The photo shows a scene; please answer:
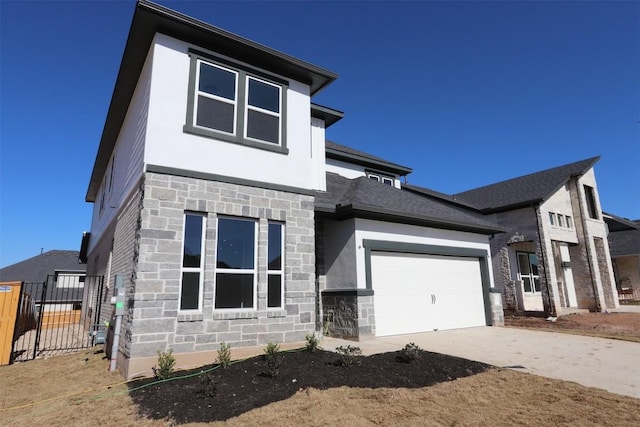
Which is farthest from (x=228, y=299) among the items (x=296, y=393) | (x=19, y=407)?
(x=19, y=407)

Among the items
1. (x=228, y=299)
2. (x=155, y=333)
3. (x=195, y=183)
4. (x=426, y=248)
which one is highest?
(x=195, y=183)

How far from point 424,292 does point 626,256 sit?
87.8 feet

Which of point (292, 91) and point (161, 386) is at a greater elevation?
point (292, 91)

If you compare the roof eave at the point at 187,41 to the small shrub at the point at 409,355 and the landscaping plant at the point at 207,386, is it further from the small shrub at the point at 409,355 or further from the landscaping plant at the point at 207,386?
the small shrub at the point at 409,355

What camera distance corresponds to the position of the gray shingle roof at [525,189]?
19906mm

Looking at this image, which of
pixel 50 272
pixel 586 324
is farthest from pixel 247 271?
pixel 50 272

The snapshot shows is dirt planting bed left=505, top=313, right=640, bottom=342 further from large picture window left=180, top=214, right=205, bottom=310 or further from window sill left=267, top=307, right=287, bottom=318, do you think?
large picture window left=180, top=214, right=205, bottom=310

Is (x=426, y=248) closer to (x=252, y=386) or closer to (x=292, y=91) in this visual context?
(x=292, y=91)

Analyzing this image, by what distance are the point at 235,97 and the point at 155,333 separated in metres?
5.66

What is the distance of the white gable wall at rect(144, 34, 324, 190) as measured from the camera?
773 centimetres

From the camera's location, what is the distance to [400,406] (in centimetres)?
512

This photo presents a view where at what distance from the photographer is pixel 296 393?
5.66 meters

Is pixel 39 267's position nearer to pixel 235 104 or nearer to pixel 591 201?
pixel 235 104

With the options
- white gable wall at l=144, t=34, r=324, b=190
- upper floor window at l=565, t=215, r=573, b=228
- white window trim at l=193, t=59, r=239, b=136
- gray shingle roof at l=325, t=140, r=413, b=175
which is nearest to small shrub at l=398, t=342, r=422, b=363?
white gable wall at l=144, t=34, r=324, b=190
